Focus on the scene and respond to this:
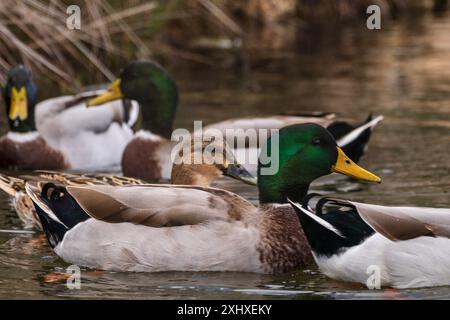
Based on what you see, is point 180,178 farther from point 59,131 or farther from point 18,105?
point 59,131

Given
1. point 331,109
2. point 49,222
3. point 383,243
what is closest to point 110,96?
point 331,109

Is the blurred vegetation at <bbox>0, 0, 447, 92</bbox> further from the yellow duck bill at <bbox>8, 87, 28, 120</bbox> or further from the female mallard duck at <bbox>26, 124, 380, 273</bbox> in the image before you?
the female mallard duck at <bbox>26, 124, 380, 273</bbox>

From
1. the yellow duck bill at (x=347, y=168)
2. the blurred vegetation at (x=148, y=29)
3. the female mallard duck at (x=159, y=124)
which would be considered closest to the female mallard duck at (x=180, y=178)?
the yellow duck bill at (x=347, y=168)

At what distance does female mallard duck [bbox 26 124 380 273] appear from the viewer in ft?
21.7

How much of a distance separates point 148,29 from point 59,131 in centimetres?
329

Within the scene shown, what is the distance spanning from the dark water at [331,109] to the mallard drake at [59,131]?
92cm

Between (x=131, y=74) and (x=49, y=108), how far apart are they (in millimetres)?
978

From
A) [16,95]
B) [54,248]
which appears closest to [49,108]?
[16,95]

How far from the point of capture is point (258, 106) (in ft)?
40.8

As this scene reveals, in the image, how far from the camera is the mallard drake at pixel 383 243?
613 centimetres

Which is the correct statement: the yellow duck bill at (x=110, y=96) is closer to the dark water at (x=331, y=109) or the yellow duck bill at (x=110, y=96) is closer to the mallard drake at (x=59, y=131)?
the mallard drake at (x=59, y=131)

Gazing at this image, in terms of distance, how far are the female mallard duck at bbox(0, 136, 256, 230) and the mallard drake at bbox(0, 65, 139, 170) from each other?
2231mm

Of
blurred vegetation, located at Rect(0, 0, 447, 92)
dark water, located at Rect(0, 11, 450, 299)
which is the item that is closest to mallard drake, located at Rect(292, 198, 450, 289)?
dark water, located at Rect(0, 11, 450, 299)

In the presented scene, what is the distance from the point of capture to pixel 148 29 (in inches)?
530
